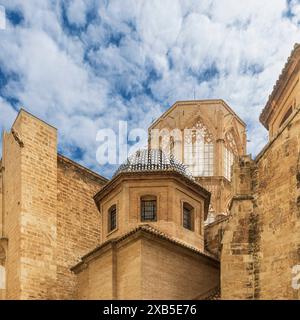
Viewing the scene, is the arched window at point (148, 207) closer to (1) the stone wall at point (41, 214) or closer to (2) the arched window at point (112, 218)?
(2) the arched window at point (112, 218)

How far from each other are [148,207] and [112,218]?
49.9 inches

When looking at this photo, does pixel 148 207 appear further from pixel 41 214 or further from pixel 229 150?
pixel 229 150

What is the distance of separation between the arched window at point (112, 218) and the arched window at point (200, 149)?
15.3m

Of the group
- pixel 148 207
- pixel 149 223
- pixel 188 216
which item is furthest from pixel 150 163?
pixel 188 216

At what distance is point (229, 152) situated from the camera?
3512 centimetres

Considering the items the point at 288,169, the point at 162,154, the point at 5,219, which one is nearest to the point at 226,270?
the point at 288,169

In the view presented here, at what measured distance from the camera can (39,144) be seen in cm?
2125

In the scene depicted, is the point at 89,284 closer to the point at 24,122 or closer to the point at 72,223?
the point at 72,223

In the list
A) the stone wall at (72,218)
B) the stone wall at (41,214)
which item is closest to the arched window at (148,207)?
the stone wall at (41,214)

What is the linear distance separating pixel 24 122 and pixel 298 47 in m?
9.38

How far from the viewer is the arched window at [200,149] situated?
113 feet
